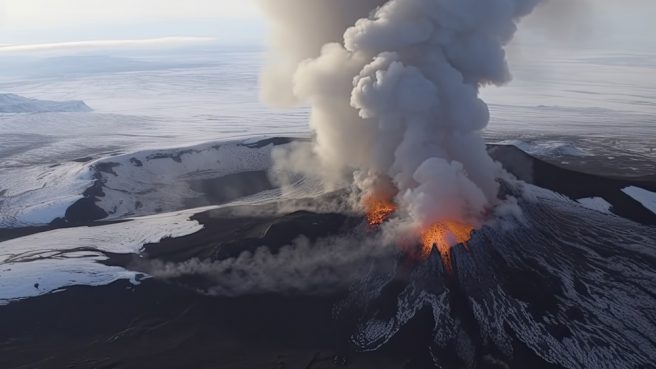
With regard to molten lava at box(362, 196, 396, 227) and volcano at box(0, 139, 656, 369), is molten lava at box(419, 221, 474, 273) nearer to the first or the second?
volcano at box(0, 139, 656, 369)

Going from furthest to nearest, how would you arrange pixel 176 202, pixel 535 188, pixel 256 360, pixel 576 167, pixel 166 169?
pixel 576 167
pixel 166 169
pixel 176 202
pixel 535 188
pixel 256 360

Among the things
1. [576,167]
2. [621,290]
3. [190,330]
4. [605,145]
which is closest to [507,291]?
[621,290]

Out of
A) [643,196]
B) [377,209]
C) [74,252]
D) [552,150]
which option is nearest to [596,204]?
[643,196]

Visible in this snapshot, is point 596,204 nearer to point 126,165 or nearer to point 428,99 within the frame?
point 428,99

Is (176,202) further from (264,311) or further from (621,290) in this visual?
(621,290)

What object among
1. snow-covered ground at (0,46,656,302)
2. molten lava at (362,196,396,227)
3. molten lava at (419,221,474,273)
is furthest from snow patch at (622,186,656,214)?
molten lava at (362,196,396,227)

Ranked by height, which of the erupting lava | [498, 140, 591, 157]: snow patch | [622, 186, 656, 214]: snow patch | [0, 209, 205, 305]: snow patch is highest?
the erupting lava
